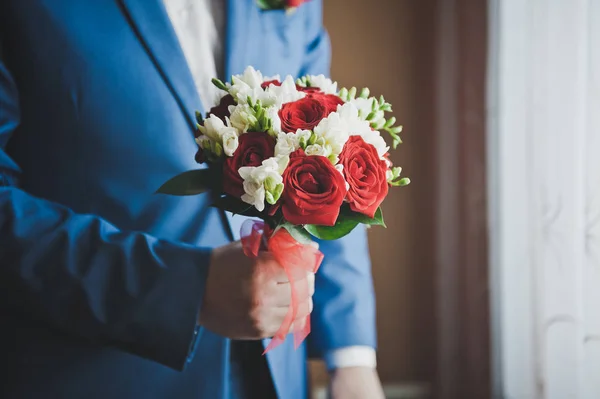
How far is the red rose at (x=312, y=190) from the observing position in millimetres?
586

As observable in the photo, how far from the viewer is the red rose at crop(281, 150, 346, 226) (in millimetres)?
586

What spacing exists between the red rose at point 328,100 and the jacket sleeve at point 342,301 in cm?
38

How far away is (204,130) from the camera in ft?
2.13

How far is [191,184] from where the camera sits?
0.67 metres

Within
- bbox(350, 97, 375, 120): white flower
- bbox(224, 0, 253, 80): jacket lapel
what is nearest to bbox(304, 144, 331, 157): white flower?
bbox(350, 97, 375, 120): white flower

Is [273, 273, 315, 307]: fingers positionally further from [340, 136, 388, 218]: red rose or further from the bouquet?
[340, 136, 388, 218]: red rose

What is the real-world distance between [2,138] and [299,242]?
0.48m

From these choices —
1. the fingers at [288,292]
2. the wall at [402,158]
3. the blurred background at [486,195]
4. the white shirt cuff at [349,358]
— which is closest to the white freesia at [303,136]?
the fingers at [288,292]

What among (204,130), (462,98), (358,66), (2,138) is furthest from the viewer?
(358,66)

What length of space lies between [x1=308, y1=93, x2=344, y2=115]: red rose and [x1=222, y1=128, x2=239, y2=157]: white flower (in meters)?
0.12

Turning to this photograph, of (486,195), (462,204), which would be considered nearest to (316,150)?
(486,195)

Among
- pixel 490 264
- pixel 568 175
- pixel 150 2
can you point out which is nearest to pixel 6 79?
pixel 150 2

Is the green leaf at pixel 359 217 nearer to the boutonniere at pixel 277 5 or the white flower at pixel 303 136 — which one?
the white flower at pixel 303 136

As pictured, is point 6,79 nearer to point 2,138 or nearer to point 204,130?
point 2,138
